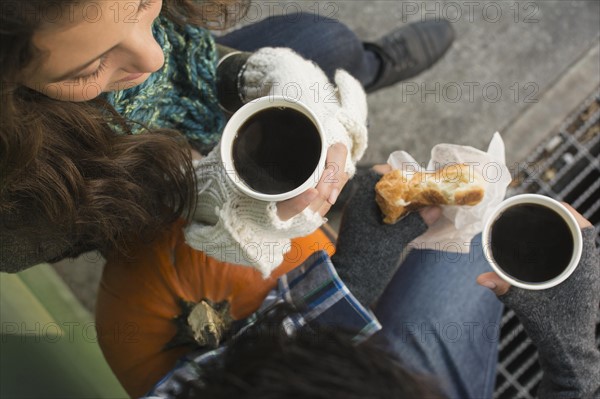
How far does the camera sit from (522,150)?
1728mm

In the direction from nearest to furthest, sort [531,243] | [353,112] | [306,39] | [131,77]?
[131,77] → [531,243] → [353,112] → [306,39]

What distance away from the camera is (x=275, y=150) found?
0.87 m

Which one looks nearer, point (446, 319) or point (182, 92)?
point (182, 92)

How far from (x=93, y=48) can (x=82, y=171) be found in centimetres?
28

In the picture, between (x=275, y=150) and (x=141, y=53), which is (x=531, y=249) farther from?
(x=141, y=53)

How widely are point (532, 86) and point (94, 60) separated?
1.53 metres

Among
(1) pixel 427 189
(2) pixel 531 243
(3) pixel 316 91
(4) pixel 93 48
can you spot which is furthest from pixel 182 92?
(2) pixel 531 243

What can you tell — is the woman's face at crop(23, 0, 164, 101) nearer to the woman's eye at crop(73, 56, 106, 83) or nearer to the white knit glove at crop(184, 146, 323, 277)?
the woman's eye at crop(73, 56, 106, 83)

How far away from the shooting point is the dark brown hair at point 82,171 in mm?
758

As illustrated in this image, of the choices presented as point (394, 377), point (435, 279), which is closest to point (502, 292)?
point (435, 279)

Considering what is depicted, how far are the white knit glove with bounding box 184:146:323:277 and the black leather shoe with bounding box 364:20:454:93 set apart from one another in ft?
2.60

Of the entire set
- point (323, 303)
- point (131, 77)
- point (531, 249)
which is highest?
point (131, 77)

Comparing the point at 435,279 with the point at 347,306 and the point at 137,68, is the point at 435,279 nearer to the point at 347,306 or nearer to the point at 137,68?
the point at 347,306

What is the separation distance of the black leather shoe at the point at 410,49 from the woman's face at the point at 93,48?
3.12 ft
